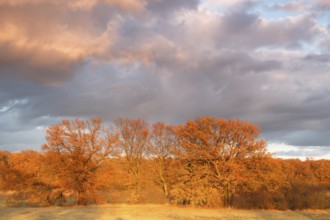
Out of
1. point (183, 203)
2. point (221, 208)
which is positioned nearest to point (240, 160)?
point (221, 208)

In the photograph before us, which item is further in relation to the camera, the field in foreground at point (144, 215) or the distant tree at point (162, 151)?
the distant tree at point (162, 151)

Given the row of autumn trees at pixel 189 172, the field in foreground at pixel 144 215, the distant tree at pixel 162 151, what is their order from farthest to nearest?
the distant tree at pixel 162 151, the row of autumn trees at pixel 189 172, the field in foreground at pixel 144 215

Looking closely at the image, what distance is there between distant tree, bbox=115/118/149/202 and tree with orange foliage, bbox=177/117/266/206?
1116 cm

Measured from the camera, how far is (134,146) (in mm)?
58562

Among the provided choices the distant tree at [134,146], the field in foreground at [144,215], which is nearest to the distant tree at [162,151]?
the distant tree at [134,146]

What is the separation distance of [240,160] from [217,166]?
3104 mm

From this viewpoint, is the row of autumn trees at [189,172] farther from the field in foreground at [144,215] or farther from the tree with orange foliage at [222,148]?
the field in foreground at [144,215]

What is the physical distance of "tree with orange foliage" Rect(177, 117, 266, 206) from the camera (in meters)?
44.0

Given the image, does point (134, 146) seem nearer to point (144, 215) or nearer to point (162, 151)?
point (162, 151)

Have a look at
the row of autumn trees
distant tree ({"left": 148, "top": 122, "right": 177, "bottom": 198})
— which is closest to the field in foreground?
the row of autumn trees

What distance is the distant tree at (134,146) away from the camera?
54806 mm

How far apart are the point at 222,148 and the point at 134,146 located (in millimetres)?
18341

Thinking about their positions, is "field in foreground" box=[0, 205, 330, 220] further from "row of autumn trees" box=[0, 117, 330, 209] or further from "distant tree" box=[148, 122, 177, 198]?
"distant tree" box=[148, 122, 177, 198]

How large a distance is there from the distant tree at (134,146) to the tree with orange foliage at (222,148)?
11.2 meters
